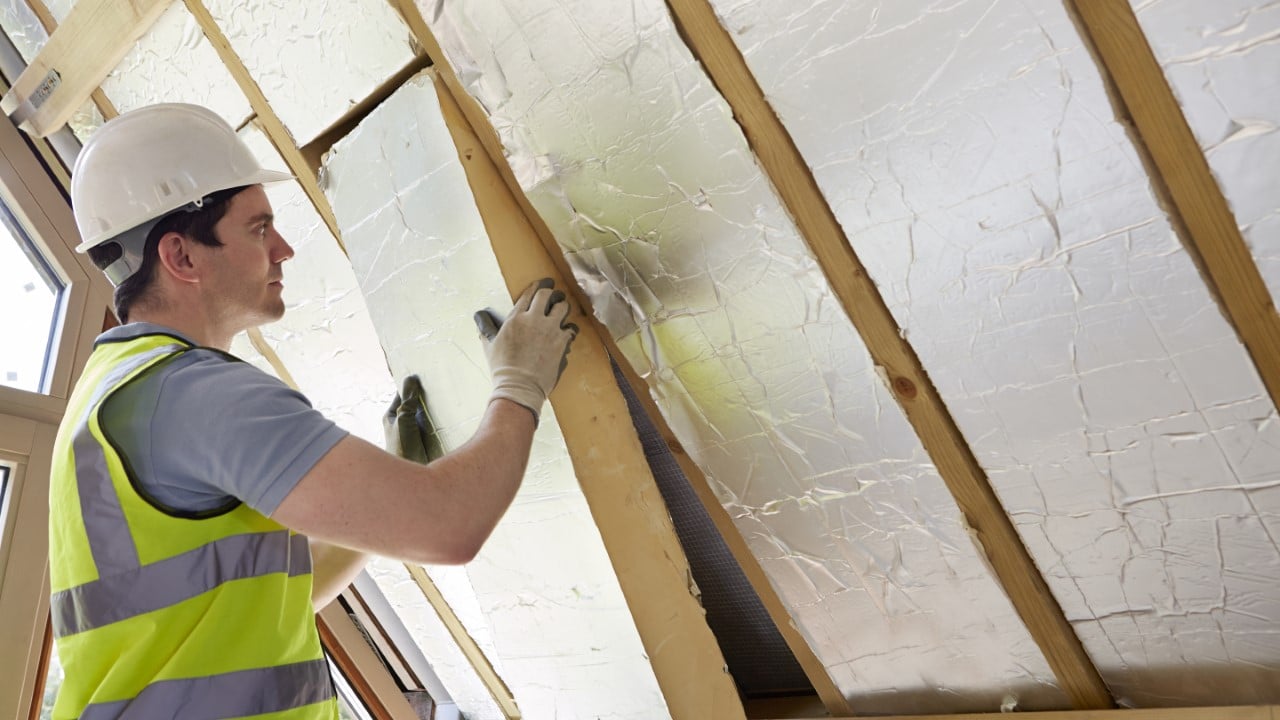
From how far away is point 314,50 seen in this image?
1.59 metres

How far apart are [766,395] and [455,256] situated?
539 millimetres

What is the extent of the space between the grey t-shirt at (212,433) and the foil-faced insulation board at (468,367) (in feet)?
1.38

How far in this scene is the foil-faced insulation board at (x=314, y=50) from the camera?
1479 mm

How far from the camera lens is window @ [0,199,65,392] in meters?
2.39

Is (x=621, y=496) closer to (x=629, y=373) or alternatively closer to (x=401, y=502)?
(x=629, y=373)

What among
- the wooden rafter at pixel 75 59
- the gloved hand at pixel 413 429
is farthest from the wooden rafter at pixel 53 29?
the gloved hand at pixel 413 429

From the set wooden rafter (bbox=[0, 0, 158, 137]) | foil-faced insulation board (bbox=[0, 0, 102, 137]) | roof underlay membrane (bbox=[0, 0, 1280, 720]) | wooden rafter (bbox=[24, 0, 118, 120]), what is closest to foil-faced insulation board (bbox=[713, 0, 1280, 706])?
roof underlay membrane (bbox=[0, 0, 1280, 720])

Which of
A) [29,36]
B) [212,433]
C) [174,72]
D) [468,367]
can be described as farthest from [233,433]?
[29,36]

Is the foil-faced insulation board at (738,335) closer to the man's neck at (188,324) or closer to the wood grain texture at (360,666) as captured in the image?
the man's neck at (188,324)

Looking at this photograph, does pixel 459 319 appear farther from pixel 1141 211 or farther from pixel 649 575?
pixel 1141 211

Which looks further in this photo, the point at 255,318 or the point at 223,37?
the point at 223,37

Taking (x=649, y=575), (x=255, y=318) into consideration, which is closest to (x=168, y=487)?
(x=255, y=318)

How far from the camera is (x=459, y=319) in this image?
5.00 ft

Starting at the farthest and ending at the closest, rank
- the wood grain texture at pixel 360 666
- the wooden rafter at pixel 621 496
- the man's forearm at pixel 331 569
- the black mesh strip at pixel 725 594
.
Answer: the wood grain texture at pixel 360 666 → the black mesh strip at pixel 725 594 → the man's forearm at pixel 331 569 → the wooden rafter at pixel 621 496
